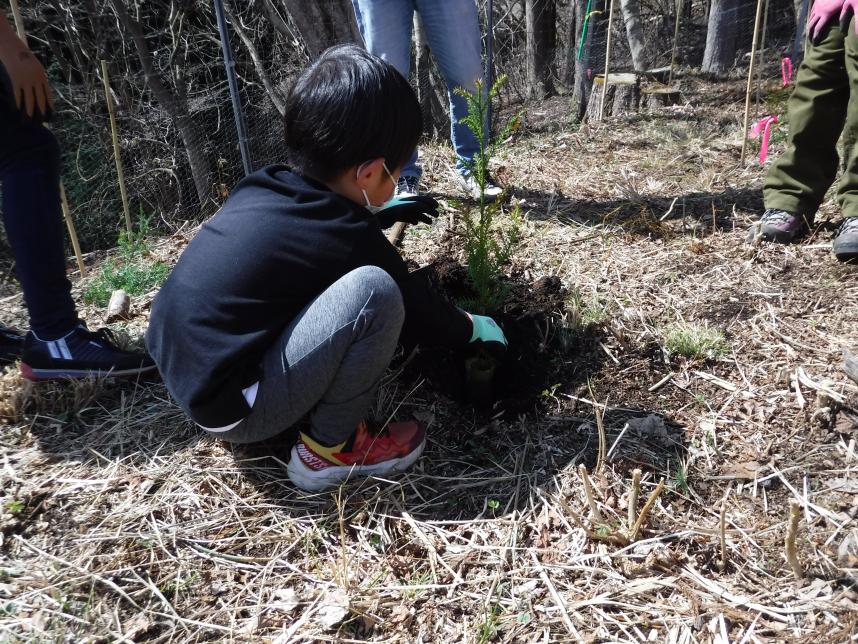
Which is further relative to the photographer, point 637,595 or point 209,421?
point 209,421

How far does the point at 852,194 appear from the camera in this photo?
2.91 metres

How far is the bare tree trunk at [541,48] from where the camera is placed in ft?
29.8

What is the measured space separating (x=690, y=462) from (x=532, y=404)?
594 mm

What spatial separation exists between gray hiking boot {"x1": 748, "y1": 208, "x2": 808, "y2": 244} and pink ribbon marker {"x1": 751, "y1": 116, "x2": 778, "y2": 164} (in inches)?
40.2

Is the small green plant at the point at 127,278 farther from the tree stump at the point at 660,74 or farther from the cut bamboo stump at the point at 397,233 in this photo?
the tree stump at the point at 660,74

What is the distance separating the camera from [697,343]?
7.95 ft

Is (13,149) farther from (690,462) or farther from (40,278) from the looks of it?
(690,462)

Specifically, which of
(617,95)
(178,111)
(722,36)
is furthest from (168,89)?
(722,36)

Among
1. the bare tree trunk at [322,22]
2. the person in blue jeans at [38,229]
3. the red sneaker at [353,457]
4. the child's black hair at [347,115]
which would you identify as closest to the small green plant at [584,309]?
the red sneaker at [353,457]

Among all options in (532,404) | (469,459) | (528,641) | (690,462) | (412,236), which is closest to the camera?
(528,641)

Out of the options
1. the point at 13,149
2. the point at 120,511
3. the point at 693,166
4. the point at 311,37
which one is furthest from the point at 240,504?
the point at 311,37

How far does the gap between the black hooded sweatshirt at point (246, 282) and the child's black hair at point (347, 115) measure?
125 mm

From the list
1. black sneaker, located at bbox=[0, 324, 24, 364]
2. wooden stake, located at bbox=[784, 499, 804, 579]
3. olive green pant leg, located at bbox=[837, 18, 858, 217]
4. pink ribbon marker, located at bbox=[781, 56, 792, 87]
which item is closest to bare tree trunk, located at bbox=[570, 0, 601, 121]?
pink ribbon marker, located at bbox=[781, 56, 792, 87]

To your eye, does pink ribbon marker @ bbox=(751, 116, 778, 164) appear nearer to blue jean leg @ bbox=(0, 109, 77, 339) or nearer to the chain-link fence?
the chain-link fence
